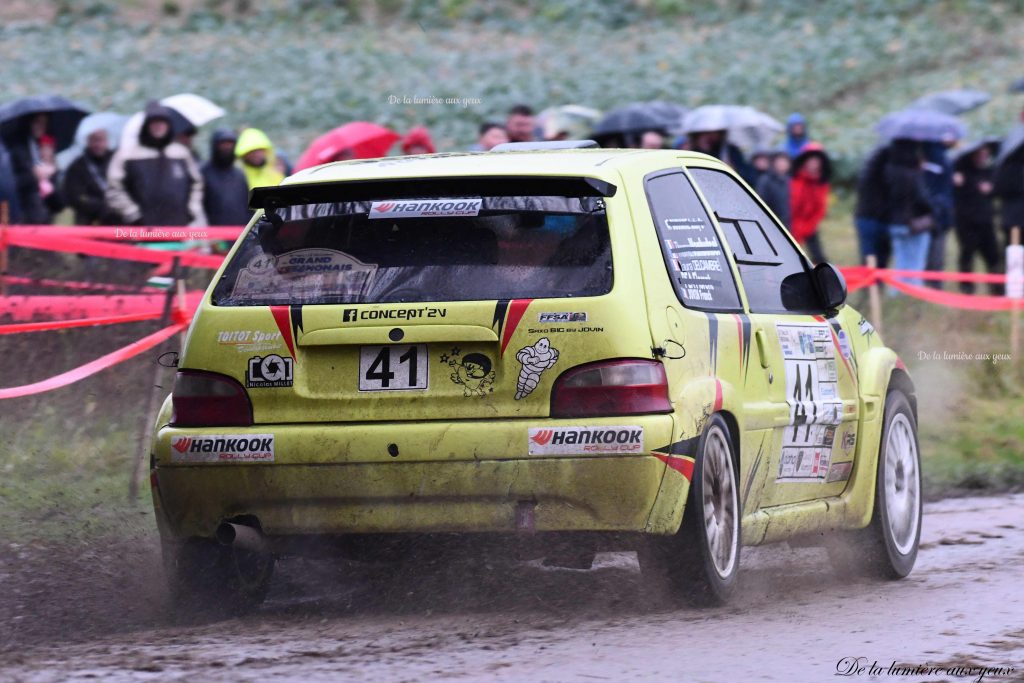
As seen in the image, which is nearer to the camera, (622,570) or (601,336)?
(601,336)

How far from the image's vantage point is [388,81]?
124 ft

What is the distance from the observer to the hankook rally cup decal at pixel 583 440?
618cm

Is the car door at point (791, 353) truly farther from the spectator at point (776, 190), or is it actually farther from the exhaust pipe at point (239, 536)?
the spectator at point (776, 190)

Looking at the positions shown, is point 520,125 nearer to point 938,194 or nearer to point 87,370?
point 938,194

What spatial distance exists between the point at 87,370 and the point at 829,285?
11.6 feet

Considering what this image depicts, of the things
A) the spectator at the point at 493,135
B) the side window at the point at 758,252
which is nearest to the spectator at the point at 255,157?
the spectator at the point at 493,135

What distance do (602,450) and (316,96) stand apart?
96.8 feet

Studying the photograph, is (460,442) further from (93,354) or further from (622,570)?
(93,354)

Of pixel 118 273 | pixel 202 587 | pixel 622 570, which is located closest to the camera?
pixel 202 587

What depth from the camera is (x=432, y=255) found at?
6.49 m

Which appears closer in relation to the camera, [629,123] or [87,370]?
[87,370]

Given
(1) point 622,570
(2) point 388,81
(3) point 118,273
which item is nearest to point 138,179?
(3) point 118,273

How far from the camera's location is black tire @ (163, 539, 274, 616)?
6688mm

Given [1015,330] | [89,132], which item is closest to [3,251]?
[89,132]
